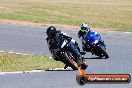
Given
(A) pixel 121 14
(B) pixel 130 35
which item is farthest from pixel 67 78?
(A) pixel 121 14

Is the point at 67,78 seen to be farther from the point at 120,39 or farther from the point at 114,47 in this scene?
the point at 120,39

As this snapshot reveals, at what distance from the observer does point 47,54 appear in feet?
78.6

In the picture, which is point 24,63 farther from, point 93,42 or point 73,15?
point 73,15

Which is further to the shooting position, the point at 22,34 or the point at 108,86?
the point at 22,34

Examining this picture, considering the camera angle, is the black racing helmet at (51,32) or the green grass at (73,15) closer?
the black racing helmet at (51,32)

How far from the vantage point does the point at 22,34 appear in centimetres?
3206

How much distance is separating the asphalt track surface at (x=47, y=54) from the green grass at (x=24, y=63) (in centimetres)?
107

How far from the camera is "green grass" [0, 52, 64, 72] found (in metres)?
18.9

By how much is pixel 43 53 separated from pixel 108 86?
8.89 meters

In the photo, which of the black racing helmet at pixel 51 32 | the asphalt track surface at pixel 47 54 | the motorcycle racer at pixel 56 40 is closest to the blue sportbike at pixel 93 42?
the asphalt track surface at pixel 47 54

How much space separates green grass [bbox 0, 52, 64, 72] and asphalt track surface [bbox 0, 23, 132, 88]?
3.52ft

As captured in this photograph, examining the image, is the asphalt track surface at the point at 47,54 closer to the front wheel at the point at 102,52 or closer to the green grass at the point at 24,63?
the front wheel at the point at 102,52

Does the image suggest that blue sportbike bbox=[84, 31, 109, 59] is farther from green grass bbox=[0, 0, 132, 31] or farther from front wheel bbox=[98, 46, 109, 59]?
green grass bbox=[0, 0, 132, 31]

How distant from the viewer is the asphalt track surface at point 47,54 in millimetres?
15914
